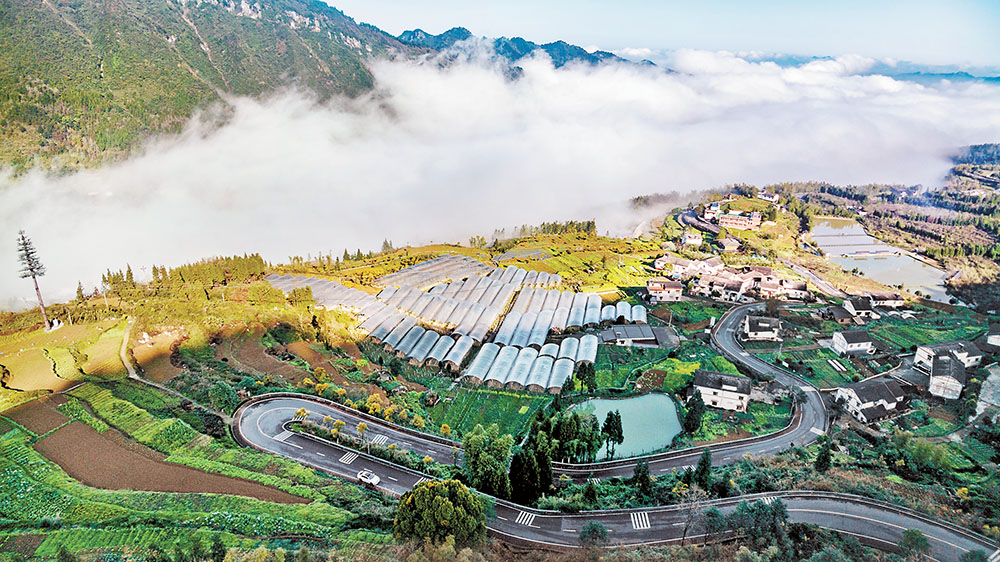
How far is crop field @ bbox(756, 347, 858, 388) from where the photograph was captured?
45094 mm

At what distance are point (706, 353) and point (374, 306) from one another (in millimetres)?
34345

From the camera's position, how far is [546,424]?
117 ft

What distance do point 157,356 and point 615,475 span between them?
35863 mm

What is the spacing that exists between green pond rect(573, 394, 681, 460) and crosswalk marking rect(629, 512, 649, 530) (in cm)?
761

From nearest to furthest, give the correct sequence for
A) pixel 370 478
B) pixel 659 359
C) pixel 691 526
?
pixel 691 526 < pixel 370 478 < pixel 659 359

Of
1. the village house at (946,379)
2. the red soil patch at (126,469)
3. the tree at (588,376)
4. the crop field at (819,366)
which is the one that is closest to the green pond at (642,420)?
the tree at (588,376)

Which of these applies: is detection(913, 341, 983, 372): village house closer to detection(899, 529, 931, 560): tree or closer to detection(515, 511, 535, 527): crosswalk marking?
detection(899, 529, 931, 560): tree

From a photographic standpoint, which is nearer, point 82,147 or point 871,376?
point 871,376

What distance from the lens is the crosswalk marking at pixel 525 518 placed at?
89.8 feet

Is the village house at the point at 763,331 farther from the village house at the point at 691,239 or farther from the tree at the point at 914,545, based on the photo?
the village house at the point at 691,239

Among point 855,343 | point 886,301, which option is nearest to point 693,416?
point 855,343

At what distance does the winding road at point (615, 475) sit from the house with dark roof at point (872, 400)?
6.50ft

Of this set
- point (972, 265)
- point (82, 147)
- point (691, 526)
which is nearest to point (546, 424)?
point (691, 526)

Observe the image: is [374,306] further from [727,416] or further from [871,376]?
[871,376]
